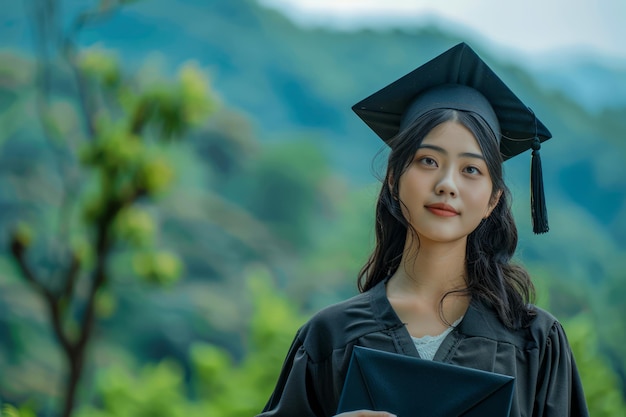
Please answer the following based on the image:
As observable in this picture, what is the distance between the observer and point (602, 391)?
12.2 feet

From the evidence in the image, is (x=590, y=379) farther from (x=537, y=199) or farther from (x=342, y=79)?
(x=342, y=79)

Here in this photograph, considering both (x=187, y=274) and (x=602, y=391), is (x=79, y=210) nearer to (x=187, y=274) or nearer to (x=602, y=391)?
(x=187, y=274)

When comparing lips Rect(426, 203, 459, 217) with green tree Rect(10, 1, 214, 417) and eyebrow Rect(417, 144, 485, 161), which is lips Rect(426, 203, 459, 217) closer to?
eyebrow Rect(417, 144, 485, 161)

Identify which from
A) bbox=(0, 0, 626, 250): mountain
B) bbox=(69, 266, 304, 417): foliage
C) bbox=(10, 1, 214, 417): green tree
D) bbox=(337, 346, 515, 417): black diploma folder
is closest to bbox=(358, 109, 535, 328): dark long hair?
bbox=(337, 346, 515, 417): black diploma folder

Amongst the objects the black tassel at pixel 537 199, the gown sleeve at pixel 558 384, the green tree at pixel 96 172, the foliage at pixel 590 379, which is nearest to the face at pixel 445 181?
the black tassel at pixel 537 199

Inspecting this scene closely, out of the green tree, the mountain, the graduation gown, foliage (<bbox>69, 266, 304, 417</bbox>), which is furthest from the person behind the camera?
the mountain

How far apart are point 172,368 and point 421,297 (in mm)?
4081

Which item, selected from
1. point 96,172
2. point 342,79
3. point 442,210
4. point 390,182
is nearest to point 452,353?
point 442,210

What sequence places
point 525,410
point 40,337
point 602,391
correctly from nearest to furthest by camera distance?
point 525,410 < point 602,391 < point 40,337

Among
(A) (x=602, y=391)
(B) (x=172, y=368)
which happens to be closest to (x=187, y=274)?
(B) (x=172, y=368)

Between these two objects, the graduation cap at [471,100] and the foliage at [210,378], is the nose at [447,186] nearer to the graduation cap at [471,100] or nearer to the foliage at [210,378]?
the graduation cap at [471,100]

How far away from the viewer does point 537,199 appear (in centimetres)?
180

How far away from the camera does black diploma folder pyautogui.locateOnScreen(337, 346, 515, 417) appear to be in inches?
59.1

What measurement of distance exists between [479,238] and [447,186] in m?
0.21
